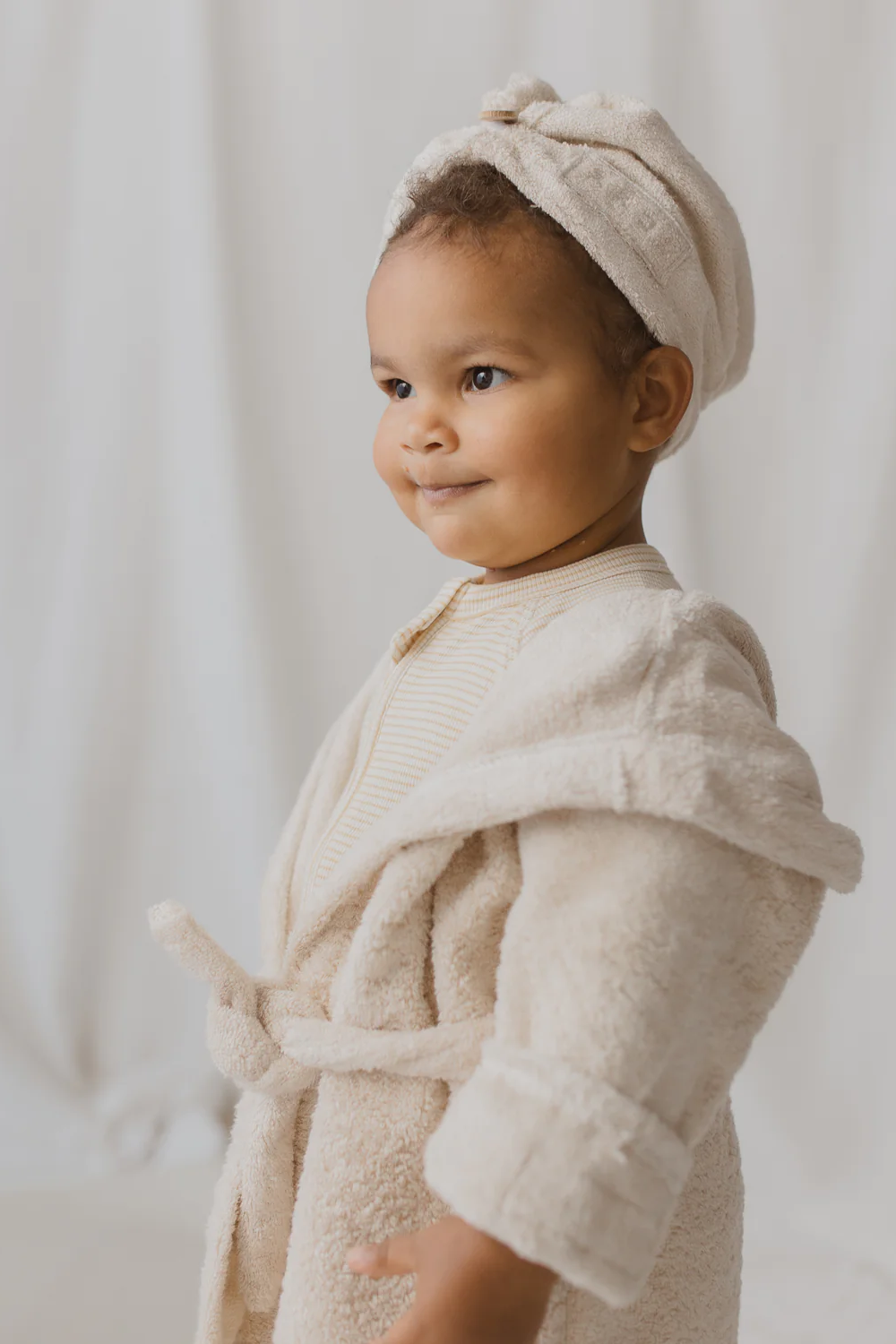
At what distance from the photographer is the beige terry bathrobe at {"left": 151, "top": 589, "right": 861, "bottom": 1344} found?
0.71 metres

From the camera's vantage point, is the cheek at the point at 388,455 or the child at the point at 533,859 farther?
the cheek at the point at 388,455

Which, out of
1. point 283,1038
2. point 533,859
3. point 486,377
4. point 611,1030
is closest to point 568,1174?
point 611,1030

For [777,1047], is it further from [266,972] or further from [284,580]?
[266,972]

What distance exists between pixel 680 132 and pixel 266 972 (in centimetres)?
130

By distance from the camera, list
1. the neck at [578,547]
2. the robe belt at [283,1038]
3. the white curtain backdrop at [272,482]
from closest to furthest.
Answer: the robe belt at [283,1038], the neck at [578,547], the white curtain backdrop at [272,482]

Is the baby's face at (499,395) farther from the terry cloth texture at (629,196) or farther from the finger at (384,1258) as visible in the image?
the finger at (384,1258)

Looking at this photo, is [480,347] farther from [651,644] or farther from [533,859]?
[533,859]

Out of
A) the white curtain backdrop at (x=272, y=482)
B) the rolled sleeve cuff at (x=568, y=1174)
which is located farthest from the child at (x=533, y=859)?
the white curtain backdrop at (x=272, y=482)

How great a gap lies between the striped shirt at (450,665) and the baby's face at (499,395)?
3cm

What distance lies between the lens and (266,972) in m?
1.03

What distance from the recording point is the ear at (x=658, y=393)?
94 cm

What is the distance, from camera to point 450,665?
3.25 ft

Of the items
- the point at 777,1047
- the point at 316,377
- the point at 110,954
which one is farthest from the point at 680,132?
the point at 110,954

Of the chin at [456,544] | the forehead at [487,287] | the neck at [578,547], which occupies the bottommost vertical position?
the neck at [578,547]
